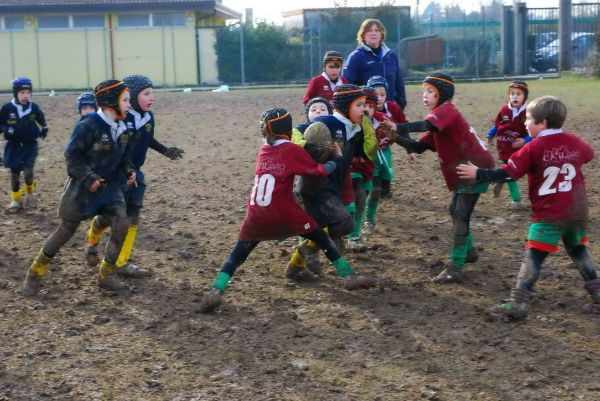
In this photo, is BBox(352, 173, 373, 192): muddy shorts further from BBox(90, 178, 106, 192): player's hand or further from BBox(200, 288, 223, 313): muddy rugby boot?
BBox(90, 178, 106, 192): player's hand

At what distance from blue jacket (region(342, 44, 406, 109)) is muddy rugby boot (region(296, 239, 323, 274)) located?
9.53 feet

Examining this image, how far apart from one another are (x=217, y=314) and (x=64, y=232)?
1528 mm

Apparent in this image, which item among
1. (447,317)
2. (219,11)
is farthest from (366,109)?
(219,11)

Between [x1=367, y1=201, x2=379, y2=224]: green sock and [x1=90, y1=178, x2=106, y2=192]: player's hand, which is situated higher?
[x1=90, y1=178, x2=106, y2=192]: player's hand

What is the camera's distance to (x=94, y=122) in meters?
7.13

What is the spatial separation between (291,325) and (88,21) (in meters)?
35.8

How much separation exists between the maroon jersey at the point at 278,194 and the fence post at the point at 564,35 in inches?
1131

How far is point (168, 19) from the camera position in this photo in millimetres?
39188

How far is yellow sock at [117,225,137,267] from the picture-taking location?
7.86m

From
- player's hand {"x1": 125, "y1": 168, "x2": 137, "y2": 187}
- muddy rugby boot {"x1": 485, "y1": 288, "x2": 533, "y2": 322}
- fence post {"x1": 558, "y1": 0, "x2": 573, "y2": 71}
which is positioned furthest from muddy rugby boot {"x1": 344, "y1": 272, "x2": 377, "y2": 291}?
fence post {"x1": 558, "y1": 0, "x2": 573, "y2": 71}

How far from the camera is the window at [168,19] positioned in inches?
1540

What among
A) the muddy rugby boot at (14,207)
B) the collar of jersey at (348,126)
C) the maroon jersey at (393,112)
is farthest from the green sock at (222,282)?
the muddy rugby boot at (14,207)

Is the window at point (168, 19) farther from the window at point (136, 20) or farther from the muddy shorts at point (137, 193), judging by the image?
the muddy shorts at point (137, 193)

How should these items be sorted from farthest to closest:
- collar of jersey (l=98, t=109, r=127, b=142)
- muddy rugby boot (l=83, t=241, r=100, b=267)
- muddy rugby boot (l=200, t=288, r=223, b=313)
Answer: muddy rugby boot (l=83, t=241, r=100, b=267) → collar of jersey (l=98, t=109, r=127, b=142) → muddy rugby boot (l=200, t=288, r=223, b=313)
